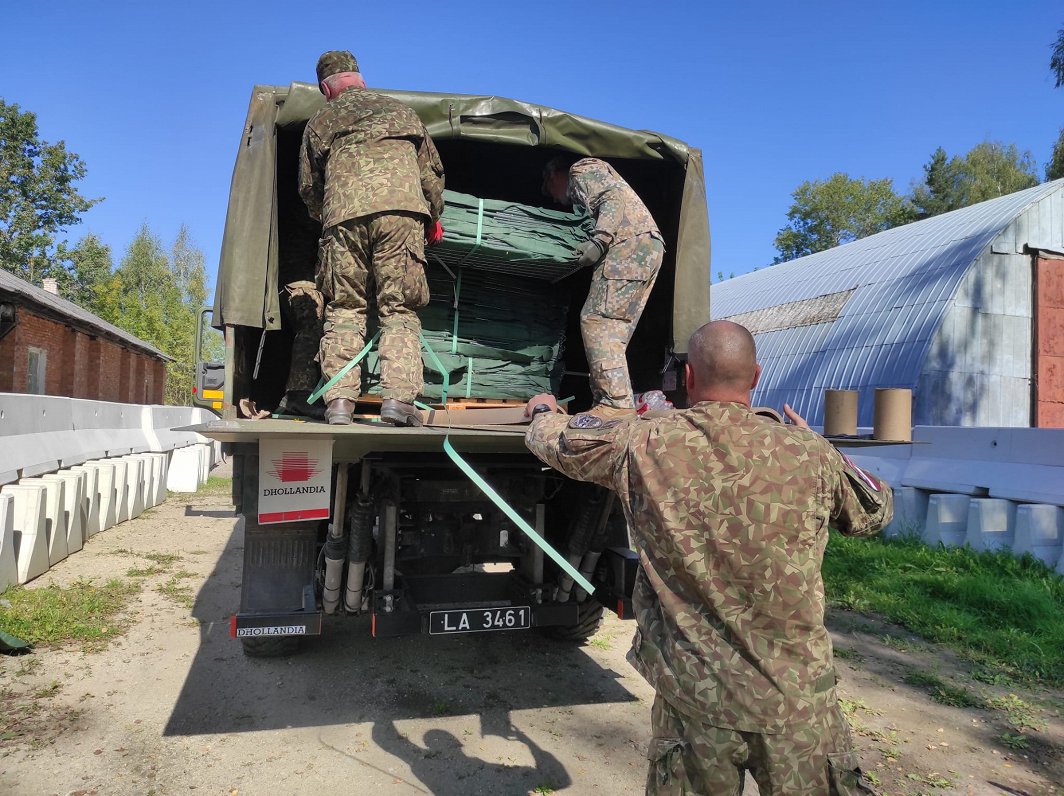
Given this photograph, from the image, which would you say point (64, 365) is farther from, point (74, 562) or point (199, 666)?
point (199, 666)

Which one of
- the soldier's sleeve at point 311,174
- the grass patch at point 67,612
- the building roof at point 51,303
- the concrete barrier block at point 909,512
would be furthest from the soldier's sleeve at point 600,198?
the building roof at point 51,303

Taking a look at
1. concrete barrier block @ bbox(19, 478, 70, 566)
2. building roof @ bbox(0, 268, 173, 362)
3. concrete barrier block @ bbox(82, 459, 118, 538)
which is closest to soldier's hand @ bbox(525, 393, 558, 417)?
concrete barrier block @ bbox(19, 478, 70, 566)

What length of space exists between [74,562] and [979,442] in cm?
821

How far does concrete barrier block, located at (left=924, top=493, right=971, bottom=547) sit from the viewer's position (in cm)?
680

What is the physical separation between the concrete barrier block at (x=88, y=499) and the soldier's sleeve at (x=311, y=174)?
4767 mm

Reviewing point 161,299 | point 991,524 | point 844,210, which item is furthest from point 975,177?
point 161,299

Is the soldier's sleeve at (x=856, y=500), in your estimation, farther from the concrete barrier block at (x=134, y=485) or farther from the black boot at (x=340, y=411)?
the concrete barrier block at (x=134, y=485)

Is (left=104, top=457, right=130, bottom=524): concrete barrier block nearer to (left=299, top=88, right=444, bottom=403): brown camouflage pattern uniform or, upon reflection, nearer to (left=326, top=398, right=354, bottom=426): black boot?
(left=299, top=88, right=444, bottom=403): brown camouflage pattern uniform

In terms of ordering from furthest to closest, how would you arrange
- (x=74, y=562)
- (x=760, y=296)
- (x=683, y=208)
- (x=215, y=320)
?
(x=760, y=296) → (x=74, y=562) → (x=683, y=208) → (x=215, y=320)

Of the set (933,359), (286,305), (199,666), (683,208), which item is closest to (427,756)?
(199,666)

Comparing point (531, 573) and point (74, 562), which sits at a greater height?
point (531, 573)

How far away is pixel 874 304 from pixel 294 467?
12.1m

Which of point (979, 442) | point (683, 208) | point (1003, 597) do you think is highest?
point (683, 208)

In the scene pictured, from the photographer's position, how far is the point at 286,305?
175 inches
